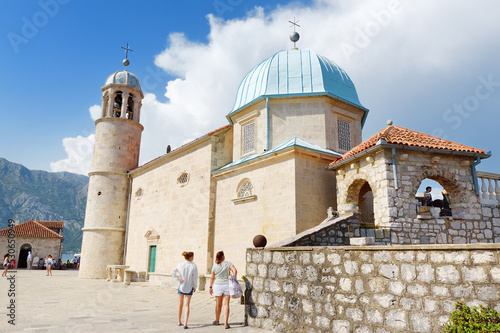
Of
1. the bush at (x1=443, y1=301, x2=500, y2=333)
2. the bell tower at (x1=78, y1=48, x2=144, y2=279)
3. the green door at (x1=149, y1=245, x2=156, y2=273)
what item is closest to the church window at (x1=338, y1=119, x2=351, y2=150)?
the bush at (x1=443, y1=301, x2=500, y2=333)

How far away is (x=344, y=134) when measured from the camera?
1530cm

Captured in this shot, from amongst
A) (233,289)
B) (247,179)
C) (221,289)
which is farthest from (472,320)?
(247,179)

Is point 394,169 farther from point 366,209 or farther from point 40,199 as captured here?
point 40,199

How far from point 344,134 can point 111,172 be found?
1569cm

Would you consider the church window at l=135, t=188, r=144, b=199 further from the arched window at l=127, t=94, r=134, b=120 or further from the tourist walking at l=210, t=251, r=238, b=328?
the tourist walking at l=210, t=251, r=238, b=328

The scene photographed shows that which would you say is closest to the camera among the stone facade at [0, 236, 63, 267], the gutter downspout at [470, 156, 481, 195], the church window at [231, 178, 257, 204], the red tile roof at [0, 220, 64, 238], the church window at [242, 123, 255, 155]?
the gutter downspout at [470, 156, 481, 195]

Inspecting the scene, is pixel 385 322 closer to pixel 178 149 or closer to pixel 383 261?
pixel 383 261

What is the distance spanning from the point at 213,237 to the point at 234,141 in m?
4.72

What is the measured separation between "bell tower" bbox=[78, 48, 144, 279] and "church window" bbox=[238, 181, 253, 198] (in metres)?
11.8

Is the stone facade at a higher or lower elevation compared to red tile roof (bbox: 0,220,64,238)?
lower

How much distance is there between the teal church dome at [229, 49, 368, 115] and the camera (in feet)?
48.5

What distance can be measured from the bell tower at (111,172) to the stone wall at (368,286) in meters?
17.6

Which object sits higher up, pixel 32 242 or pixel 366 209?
pixel 366 209

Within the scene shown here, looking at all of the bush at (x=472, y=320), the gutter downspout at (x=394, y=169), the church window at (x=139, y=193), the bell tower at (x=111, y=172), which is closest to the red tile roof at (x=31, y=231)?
the bell tower at (x=111, y=172)
